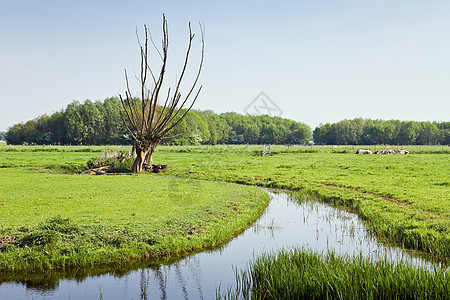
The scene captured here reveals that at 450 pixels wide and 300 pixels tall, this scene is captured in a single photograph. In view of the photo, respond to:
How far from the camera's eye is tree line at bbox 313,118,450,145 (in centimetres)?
14488

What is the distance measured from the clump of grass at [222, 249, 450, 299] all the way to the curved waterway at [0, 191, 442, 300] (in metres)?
0.62

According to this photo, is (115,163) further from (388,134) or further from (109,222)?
(388,134)

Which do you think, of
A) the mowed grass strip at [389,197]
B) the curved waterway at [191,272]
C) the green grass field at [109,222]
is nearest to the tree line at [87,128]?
the mowed grass strip at [389,197]

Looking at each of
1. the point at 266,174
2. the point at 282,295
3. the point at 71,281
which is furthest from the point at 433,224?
the point at 266,174

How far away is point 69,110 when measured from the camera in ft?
357

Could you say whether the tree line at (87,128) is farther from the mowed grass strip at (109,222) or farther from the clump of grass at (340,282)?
the clump of grass at (340,282)

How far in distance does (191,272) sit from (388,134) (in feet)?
499

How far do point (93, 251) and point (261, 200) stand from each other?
32.5ft

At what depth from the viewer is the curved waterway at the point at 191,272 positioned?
6980 millimetres

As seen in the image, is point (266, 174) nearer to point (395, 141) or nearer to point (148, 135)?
point (148, 135)

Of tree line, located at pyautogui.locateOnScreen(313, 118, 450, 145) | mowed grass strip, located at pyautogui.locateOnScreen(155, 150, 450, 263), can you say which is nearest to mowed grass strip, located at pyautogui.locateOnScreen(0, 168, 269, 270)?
mowed grass strip, located at pyautogui.locateOnScreen(155, 150, 450, 263)

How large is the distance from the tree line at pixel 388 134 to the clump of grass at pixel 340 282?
150 metres

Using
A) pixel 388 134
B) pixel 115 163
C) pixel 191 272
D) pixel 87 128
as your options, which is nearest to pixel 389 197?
pixel 191 272

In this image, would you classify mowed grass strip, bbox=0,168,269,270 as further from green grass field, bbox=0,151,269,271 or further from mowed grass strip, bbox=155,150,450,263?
mowed grass strip, bbox=155,150,450,263
